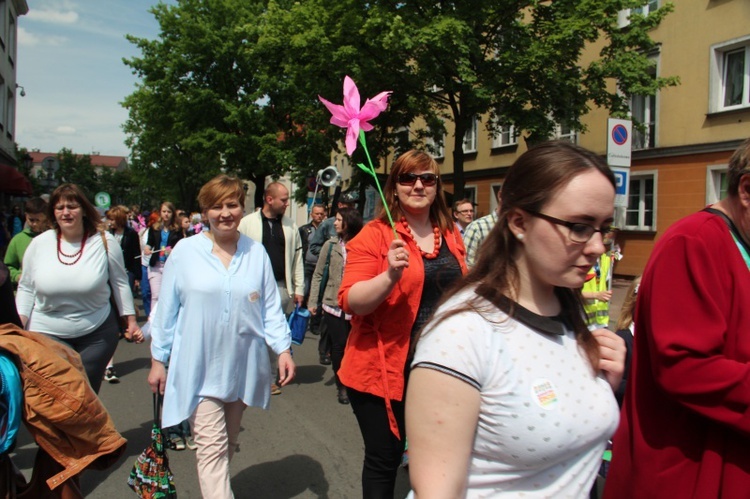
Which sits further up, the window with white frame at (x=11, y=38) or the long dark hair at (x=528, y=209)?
the window with white frame at (x=11, y=38)

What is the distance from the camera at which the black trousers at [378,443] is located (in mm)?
2838

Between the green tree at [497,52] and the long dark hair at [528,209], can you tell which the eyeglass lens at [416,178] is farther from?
the green tree at [497,52]

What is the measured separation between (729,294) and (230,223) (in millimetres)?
2513

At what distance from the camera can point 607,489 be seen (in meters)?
1.92

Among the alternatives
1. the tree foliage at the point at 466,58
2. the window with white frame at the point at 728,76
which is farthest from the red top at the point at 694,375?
the window with white frame at the point at 728,76

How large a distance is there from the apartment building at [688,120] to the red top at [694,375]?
44.2 ft

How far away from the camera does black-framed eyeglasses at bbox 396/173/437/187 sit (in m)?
3.04

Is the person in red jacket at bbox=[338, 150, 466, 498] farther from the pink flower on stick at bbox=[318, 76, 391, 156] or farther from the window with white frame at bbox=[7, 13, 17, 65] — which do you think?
the window with white frame at bbox=[7, 13, 17, 65]

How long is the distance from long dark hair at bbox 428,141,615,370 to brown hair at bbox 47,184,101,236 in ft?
11.2

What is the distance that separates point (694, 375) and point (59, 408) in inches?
91.7

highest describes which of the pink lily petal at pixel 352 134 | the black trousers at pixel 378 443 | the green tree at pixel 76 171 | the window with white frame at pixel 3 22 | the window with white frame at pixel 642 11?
the window with white frame at pixel 3 22

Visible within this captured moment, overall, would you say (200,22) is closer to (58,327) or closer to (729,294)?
(58,327)

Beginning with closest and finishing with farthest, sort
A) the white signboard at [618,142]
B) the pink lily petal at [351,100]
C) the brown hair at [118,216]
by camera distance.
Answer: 1. the pink lily petal at [351,100]
2. the white signboard at [618,142]
3. the brown hair at [118,216]

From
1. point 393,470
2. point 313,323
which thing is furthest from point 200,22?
point 393,470
